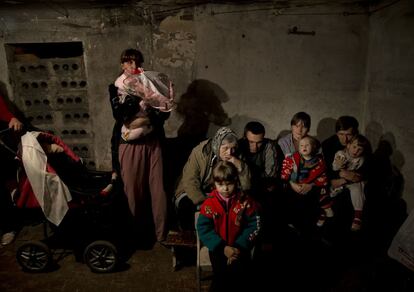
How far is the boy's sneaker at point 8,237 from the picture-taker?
491cm

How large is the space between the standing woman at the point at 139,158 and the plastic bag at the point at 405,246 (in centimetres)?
301

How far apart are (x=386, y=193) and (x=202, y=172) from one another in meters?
3.29

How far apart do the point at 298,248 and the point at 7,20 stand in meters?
6.22

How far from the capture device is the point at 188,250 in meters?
4.62

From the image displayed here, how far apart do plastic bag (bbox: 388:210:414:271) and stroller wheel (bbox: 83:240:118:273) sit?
3457mm

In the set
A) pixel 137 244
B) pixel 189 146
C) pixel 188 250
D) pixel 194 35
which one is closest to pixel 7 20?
pixel 194 35

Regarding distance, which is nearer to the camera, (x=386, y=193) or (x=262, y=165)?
(x=262, y=165)

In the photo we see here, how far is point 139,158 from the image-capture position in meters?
4.36

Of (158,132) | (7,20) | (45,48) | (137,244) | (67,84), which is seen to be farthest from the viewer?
(45,48)

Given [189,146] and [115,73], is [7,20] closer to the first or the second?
[115,73]

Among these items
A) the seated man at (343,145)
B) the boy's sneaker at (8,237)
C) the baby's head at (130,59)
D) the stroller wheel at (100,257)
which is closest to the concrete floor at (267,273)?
the stroller wheel at (100,257)

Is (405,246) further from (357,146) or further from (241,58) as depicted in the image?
(241,58)

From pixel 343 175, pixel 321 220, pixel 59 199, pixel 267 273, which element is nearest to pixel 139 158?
pixel 59 199

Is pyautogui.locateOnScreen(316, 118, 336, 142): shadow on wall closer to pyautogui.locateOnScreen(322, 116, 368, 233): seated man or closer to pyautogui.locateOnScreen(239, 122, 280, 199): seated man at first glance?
pyautogui.locateOnScreen(322, 116, 368, 233): seated man
